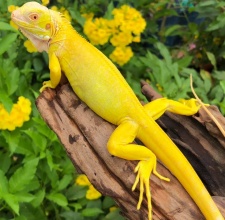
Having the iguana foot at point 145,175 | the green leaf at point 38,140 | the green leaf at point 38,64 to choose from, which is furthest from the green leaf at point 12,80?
the iguana foot at point 145,175

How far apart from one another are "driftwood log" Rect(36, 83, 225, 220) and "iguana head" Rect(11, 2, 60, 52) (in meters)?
0.23

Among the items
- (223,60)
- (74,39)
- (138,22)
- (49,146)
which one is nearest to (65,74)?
(74,39)

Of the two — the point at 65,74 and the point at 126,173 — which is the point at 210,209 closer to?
the point at 126,173

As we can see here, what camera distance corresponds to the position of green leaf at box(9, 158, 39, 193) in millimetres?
A: 2062

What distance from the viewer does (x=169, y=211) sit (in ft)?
5.39

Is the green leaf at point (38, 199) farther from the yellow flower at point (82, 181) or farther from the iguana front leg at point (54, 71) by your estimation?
the iguana front leg at point (54, 71)

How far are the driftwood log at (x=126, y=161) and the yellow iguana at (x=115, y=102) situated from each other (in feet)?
0.12

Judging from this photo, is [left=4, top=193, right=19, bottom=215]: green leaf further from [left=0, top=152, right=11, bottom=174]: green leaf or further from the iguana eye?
the iguana eye

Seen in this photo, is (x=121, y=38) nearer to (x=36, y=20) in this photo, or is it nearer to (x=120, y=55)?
(x=120, y=55)

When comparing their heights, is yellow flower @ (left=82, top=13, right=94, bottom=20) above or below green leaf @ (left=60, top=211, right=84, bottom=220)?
above

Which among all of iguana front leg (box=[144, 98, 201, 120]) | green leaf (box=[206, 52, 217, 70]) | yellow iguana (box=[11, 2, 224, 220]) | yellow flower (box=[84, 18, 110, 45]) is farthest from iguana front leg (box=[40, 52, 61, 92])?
green leaf (box=[206, 52, 217, 70])

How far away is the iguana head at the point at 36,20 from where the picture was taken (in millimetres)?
1983

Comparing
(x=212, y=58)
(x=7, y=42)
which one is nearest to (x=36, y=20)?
(x=7, y=42)

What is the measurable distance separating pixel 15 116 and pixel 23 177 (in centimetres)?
33
